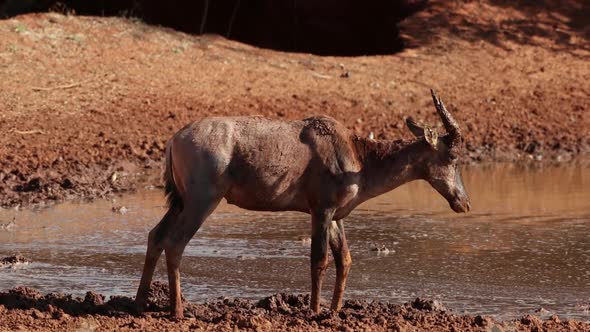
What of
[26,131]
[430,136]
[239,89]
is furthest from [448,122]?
[239,89]

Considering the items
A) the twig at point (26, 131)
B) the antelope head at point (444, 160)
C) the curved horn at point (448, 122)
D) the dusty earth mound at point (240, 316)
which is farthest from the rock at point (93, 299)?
the twig at point (26, 131)

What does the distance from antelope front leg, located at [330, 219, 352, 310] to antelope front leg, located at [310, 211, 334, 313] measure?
22cm

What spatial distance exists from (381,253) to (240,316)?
3029 mm

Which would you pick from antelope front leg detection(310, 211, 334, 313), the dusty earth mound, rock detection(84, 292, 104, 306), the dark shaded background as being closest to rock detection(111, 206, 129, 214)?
the dusty earth mound

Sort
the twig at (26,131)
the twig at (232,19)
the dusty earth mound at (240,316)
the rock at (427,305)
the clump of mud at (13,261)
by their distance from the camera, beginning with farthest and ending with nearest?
the twig at (232,19), the twig at (26,131), the clump of mud at (13,261), the rock at (427,305), the dusty earth mound at (240,316)

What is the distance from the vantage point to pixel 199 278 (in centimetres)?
1024

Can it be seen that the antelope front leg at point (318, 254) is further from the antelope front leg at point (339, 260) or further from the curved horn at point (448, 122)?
the curved horn at point (448, 122)

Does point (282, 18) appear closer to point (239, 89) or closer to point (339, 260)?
point (239, 89)

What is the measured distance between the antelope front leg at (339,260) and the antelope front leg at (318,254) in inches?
8.6

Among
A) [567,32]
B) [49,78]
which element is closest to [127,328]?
[49,78]

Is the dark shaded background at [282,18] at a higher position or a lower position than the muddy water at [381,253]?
lower

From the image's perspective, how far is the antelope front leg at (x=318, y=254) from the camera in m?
8.77

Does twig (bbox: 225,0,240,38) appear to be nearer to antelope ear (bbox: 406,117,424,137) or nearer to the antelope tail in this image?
antelope ear (bbox: 406,117,424,137)

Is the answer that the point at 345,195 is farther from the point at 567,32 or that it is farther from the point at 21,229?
the point at 567,32
